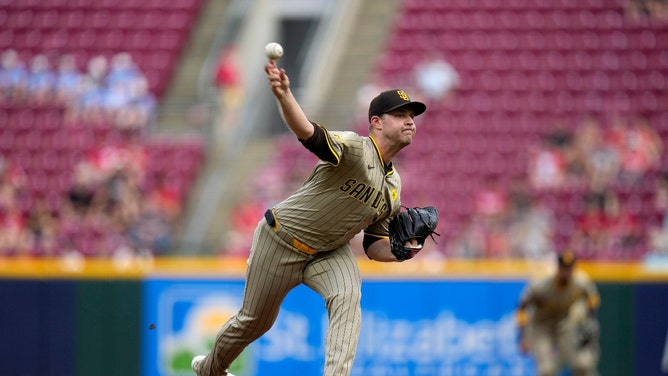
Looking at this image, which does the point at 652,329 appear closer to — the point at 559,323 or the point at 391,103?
the point at 559,323

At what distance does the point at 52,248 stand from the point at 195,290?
3.52 meters

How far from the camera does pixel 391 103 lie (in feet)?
20.7

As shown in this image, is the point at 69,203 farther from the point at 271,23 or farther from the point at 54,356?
the point at 271,23

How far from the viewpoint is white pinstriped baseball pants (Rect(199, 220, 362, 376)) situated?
249 inches

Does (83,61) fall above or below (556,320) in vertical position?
above

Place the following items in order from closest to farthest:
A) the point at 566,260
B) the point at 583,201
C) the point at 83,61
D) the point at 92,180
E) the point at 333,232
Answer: the point at 333,232, the point at 566,260, the point at 583,201, the point at 92,180, the point at 83,61

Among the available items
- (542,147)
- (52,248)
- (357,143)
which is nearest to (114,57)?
(52,248)

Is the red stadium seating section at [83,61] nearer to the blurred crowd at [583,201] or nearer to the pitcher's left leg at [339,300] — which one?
the blurred crowd at [583,201]

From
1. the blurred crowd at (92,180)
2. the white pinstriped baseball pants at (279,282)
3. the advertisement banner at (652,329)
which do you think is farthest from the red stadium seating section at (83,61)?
the white pinstriped baseball pants at (279,282)

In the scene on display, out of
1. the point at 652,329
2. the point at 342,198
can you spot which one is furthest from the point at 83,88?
the point at 342,198

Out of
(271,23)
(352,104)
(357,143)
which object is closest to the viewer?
(357,143)

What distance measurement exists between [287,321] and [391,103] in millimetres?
5717

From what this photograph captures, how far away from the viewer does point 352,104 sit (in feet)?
58.0

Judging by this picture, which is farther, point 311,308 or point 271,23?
point 271,23
